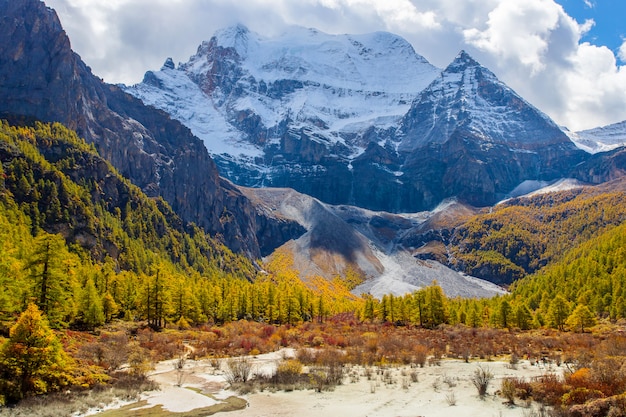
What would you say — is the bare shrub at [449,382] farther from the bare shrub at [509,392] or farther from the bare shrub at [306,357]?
the bare shrub at [306,357]

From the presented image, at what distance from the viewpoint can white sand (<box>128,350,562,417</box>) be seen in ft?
81.3

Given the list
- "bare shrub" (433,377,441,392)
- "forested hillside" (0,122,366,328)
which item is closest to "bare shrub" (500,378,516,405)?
"bare shrub" (433,377,441,392)

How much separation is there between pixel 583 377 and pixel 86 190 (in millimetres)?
160747

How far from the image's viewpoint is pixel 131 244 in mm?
157375

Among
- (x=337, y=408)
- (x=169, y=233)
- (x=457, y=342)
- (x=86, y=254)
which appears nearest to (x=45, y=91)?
(x=169, y=233)

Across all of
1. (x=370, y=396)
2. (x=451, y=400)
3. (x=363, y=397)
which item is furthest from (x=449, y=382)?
(x=363, y=397)

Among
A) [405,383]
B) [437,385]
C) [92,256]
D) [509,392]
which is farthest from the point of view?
[92,256]

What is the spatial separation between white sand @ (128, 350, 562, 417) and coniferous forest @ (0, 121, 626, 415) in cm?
305

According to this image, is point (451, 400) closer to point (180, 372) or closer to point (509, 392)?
point (509, 392)

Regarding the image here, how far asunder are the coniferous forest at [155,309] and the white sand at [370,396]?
3.05 metres

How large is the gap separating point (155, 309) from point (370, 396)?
169 feet

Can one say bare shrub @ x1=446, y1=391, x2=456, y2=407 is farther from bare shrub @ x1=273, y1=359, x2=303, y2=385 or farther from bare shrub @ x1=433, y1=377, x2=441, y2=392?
bare shrub @ x1=273, y1=359, x2=303, y2=385

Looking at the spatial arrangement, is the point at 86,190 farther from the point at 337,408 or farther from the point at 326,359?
the point at 337,408

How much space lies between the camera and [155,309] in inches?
2849
